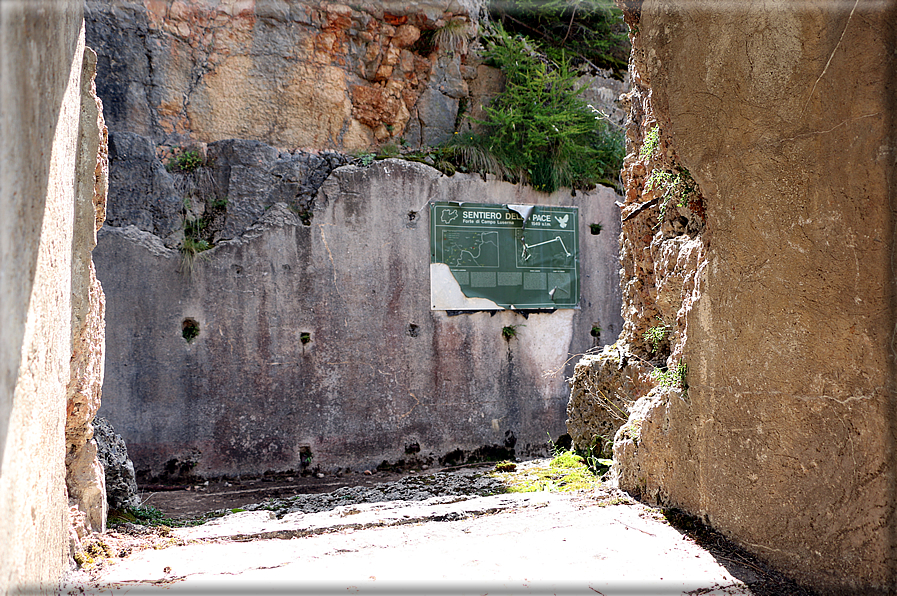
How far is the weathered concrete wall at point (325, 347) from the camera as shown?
21.0 feet

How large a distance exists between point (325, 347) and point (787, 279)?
5235 mm

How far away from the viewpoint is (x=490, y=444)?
24.6 feet

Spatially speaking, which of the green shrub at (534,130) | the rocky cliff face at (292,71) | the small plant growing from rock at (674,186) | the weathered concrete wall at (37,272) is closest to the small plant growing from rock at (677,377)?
the small plant growing from rock at (674,186)

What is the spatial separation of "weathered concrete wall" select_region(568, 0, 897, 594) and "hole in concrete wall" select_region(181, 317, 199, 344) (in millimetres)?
5019

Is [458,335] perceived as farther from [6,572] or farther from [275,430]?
[6,572]

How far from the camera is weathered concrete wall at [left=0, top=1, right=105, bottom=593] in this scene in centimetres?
154

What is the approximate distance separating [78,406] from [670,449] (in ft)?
10.0

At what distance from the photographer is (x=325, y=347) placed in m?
6.92

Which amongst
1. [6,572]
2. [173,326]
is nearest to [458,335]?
[173,326]

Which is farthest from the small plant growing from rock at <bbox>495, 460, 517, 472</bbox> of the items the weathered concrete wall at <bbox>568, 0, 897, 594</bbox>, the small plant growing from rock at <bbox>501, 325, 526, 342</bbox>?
the weathered concrete wall at <bbox>568, 0, 897, 594</bbox>

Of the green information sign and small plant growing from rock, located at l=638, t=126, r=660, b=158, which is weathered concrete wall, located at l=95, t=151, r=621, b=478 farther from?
small plant growing from rock, located at l=638, t=126, r=660, b=158

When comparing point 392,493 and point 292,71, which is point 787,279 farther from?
point 292,71

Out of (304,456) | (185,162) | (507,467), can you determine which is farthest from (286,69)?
(507,467)

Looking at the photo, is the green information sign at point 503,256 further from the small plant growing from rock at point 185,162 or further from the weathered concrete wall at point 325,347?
the small plant growing from rock at point 185,162
